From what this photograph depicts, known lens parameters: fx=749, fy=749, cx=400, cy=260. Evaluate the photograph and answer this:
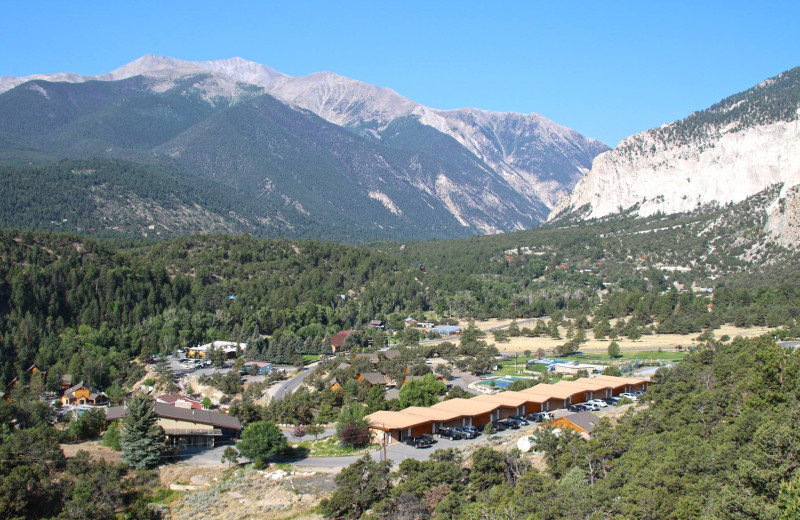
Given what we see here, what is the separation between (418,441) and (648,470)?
16.5 metres

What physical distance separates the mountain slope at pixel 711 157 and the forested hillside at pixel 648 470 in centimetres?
10920

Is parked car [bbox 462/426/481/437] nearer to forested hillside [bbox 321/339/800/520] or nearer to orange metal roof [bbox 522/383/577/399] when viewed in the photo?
forested hillside [bbox 321/339/800/520]

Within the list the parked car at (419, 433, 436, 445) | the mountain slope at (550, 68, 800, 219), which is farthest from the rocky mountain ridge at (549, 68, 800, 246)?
the parked car at (419, 433, 436, 445)

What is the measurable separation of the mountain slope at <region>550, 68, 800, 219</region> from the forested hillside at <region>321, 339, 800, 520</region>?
109 meters

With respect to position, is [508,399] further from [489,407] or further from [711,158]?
[711,158]

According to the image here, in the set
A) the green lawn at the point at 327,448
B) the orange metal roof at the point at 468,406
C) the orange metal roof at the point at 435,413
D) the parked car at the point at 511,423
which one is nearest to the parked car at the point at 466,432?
the orange metal roof at the point at 435,413

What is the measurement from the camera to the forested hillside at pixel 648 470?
2272 cm

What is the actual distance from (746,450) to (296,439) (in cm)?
2698

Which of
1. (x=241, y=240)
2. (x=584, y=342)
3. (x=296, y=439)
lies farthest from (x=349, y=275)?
(x=296, y=439)

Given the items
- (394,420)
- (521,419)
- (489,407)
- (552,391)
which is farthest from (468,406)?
(552,391)

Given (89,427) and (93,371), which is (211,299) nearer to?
(93,371)

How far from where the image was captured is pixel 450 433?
42156 millimetres

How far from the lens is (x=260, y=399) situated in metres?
57.5

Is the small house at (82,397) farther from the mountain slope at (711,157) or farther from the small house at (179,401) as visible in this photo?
the mountain slope at (711,157)
